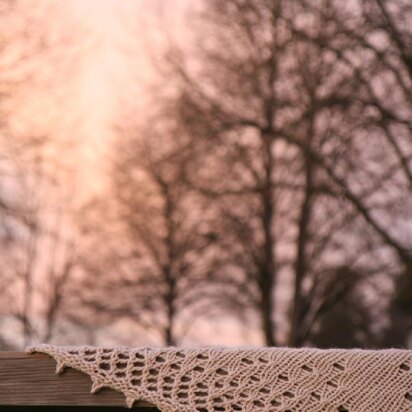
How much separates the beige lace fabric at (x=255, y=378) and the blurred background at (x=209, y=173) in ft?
42.8

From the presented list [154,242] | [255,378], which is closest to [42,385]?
[255,378]

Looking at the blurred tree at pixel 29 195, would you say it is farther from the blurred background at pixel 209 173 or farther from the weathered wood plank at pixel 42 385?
the weathered wood plank at pixel 42 385

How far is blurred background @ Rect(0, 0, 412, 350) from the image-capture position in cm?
1510

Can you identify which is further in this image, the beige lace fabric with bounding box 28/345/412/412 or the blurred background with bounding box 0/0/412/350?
the blurred background with bounding box 0/0/412/350

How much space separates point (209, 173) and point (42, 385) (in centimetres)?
1564

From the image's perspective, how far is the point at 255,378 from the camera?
1.61 meters

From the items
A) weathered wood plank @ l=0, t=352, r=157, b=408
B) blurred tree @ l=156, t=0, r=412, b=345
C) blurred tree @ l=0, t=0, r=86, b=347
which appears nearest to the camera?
weathered wood plank @ l=0, t=352, r=157, b=408

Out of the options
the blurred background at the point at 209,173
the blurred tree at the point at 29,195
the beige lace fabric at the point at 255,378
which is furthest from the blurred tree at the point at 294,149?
the beige lace fabric at the point at 255,378

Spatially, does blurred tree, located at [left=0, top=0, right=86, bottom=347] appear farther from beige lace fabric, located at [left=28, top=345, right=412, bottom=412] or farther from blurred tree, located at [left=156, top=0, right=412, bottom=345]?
beige lace fabric, located at [left=28, top=345, right=412, bottom=412]

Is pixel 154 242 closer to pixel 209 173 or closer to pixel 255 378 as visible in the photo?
pixel 209 173

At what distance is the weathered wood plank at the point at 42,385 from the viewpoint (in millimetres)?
1562

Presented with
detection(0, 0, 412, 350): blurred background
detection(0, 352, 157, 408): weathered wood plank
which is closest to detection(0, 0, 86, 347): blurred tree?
detection(0, 0, 412, 350): blurred background

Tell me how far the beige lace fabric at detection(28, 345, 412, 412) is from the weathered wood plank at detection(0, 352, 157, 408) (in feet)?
0.05

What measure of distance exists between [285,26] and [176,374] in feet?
51.1
